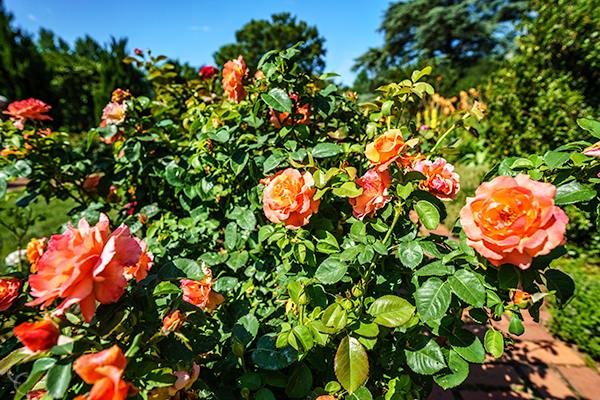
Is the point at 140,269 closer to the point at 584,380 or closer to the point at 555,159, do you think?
the point at 555,159

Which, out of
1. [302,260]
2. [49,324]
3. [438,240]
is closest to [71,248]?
[49,324]

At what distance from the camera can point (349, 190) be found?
30.9 inches

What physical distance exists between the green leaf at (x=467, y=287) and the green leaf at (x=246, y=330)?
22.4 inches

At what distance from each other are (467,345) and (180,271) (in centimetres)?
81

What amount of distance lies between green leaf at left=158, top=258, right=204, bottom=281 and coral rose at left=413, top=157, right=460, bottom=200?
674mm

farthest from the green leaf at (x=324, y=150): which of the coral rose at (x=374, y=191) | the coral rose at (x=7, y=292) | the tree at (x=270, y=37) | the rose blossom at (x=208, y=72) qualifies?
the tree at (x=270, y=37)

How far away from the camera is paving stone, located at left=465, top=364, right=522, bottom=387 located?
68.6 inches

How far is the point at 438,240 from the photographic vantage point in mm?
925

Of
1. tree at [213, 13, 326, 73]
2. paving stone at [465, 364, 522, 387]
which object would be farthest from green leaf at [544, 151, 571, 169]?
tree at [213, 13, 326, 73]

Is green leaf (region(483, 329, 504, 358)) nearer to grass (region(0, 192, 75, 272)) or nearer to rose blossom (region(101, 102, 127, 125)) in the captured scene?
rose blossom (region(101, 102, 127, 125))

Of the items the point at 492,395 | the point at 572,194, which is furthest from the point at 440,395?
the point at 572,194

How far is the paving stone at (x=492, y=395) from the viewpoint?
1641mm

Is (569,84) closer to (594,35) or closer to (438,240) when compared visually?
(594,35)

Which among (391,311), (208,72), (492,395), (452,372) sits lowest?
(492,395)
